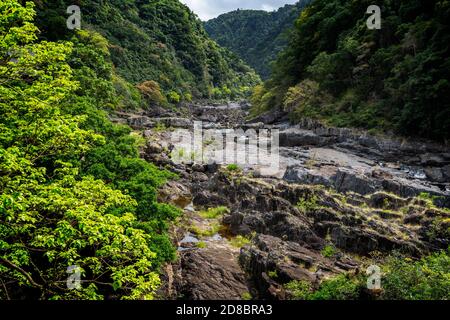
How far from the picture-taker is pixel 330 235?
18766 millimetres

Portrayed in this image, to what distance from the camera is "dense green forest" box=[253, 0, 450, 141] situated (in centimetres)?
3606

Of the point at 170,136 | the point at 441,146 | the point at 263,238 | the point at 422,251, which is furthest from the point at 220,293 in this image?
the point at 170,136

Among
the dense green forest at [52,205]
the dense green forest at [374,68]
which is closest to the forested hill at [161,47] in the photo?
the dense green forest at [374,68]

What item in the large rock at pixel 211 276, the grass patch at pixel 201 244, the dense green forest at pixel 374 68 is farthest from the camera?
the dense green forest at pixel 374 68

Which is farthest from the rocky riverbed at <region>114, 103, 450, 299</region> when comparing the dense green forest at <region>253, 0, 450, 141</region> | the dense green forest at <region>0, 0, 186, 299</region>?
the dense green forest at <region>253, 0, 450, 141</region>

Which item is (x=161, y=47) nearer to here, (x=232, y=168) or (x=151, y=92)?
(x=151, y=92)

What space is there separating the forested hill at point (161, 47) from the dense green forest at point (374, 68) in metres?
38.4

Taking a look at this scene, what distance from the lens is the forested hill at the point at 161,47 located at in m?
82.6

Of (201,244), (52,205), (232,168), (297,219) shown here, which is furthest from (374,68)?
(52,205)

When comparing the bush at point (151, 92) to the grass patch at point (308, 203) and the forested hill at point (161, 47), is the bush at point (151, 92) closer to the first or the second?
the forested hill at point (161, 47)

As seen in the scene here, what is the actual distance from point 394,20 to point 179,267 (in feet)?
154

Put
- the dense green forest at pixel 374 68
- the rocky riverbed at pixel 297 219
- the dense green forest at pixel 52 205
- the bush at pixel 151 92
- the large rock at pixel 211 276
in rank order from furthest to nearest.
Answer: the bush at pixel 151 92, the dense green forest at pixel 374 68, the rocky riverbed at pixel 297 219, the large rock at pixel 211 276, the dense green forest at pixel 52 205
